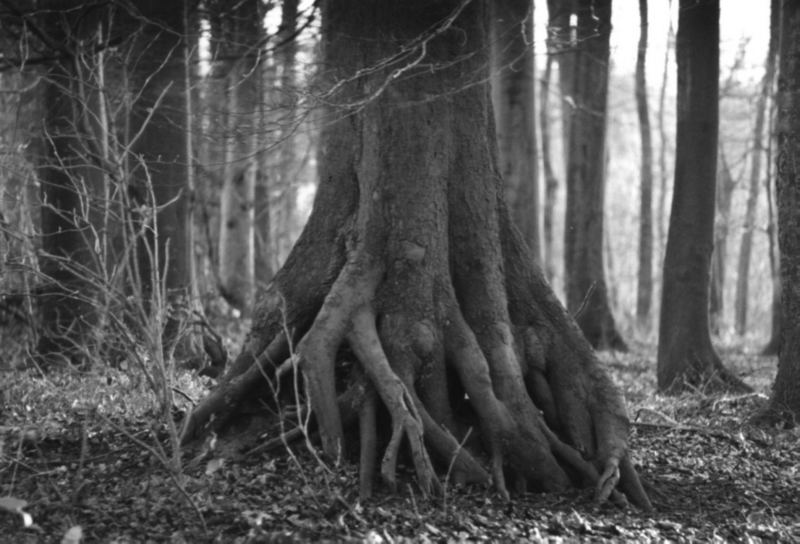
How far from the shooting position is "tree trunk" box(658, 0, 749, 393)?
10844 mm

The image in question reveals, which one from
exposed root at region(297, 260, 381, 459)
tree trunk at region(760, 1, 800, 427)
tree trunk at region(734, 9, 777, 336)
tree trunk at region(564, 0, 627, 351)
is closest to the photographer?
exposed root at region(297, 260, 381, 459)

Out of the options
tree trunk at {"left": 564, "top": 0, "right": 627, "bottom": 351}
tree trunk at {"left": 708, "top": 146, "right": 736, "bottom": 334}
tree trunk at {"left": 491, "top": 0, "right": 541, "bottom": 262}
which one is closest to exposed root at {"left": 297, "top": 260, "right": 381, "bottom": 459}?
tree trunk at {"left": 491, "top": 0, "right": 541, "bottom": 262}

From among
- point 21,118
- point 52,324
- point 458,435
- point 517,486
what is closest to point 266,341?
point 458,435

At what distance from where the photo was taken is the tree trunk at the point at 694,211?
10.8m

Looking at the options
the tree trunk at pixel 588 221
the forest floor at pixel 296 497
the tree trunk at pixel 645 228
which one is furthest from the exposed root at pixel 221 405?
the tree trunk at pixel 645 228

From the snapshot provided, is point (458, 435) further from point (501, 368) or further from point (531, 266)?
point (531, 266)

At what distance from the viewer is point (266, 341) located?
6.93 meters

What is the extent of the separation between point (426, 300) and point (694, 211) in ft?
17.7

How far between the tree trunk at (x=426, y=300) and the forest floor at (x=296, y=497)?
33cm

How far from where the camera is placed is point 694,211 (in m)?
10.9

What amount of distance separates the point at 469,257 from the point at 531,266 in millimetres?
617

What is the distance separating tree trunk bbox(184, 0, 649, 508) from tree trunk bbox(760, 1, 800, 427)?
280 cm

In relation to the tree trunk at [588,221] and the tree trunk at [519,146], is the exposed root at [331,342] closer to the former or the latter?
the tree trunk at [519,146]

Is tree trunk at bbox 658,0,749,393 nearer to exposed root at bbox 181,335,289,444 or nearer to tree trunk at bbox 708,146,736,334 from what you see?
exposed root at bbox 181,335,289,444
